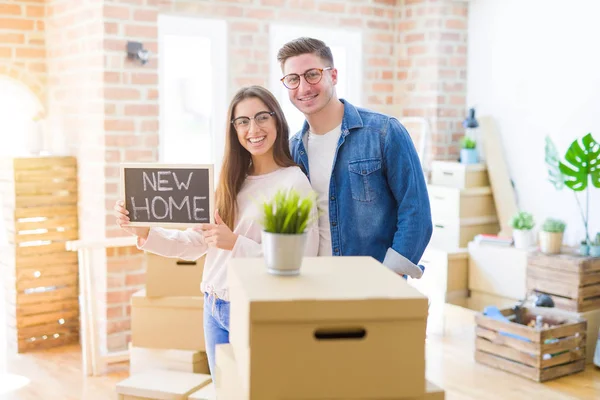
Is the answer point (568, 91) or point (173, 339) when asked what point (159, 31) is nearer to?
point (173, 339)

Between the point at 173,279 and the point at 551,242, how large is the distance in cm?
225

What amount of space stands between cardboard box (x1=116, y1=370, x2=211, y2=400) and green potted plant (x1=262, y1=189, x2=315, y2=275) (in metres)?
1.63

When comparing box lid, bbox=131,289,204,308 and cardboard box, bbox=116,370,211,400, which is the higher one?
box lid, bbox=131,289,204,308

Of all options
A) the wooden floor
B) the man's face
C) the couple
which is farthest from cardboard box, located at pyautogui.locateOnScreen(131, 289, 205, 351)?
the man's face

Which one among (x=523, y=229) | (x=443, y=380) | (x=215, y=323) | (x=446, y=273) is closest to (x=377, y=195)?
(x=215, y=323)

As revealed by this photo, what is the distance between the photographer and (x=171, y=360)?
3.44 meters

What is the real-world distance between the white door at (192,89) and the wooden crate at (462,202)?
5.05 ft

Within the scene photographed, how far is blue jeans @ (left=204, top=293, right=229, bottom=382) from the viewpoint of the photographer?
6.85 ft

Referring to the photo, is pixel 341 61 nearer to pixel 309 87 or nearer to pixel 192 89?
pixel 192 89

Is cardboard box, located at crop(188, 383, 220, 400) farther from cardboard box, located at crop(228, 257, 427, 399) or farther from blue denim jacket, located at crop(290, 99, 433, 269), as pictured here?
cardboard box, located at crop(228, 257, 427, 399)

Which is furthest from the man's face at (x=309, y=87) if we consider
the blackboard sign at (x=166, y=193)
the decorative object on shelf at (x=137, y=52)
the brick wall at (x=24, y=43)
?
the brick wall at (x=24, y=43)

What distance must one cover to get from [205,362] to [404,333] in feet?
7.32

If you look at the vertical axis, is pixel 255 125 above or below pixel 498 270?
above

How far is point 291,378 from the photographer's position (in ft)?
4.39
